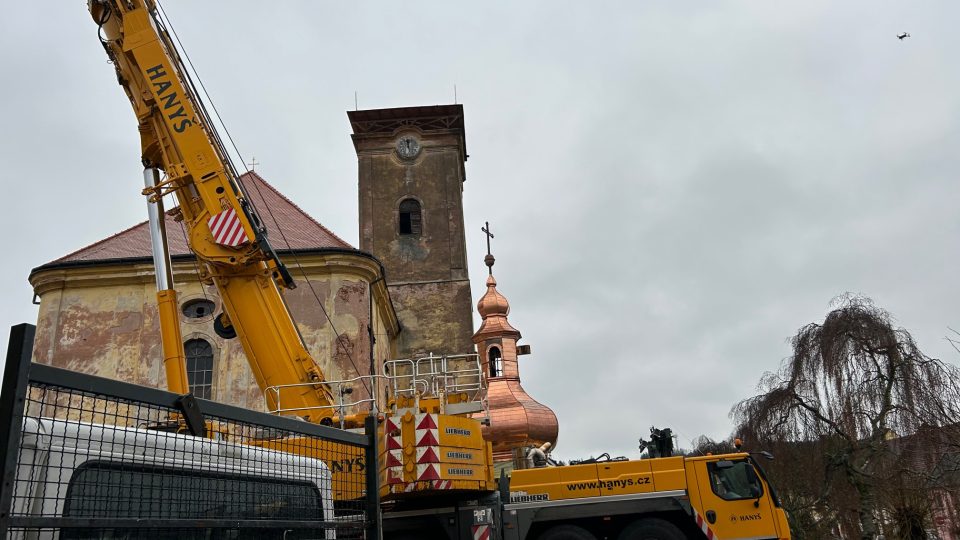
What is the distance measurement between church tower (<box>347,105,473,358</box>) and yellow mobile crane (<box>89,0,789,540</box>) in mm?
18917

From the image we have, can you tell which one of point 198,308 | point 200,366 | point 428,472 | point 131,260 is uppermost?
point 131,260

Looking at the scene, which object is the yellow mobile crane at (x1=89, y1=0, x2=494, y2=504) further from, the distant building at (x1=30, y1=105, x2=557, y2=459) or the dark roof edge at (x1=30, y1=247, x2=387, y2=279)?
the dark roof edge at (x1=30, y1=247, x2=387, y2=279)

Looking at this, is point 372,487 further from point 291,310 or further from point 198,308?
point 198,308

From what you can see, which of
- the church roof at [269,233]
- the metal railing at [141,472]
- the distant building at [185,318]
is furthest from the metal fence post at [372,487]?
the church roof at [269,233]

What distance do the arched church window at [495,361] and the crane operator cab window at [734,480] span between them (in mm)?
23598

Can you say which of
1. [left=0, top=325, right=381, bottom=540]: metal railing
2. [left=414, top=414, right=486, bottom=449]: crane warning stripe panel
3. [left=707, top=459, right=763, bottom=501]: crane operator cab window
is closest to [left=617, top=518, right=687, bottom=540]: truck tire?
[left=707, top=459, right=763, bottom=501]: crane operator cab window

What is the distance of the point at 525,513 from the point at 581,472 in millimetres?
1048

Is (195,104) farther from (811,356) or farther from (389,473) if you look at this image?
(811,356)

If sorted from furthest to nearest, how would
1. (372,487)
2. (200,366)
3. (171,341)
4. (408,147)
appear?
(408,147) → (200,366) → (171,341) → (372,487)

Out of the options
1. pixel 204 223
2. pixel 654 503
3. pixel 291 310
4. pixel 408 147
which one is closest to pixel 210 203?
pixel 204 223

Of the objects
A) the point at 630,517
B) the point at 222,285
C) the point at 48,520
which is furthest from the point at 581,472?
the point at 48,520

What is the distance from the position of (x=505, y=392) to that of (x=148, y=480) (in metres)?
29.6

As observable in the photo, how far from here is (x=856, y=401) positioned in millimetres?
15953

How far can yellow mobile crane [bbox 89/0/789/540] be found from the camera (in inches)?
408
